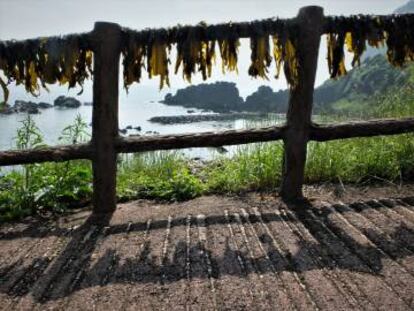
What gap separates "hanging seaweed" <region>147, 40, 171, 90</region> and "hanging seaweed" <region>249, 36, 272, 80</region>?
2.91 ft

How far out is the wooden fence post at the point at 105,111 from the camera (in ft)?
12.8

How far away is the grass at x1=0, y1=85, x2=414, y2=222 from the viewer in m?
4.45

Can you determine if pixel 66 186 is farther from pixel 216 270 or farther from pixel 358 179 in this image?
pixel 358 179

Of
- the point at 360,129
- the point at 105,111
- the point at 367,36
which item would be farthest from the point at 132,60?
the point at 360,129

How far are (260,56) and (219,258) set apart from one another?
2.15 meters

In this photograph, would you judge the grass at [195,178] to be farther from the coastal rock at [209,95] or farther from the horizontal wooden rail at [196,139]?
the coastal rock at [209,95]

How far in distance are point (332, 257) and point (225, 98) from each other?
128 m

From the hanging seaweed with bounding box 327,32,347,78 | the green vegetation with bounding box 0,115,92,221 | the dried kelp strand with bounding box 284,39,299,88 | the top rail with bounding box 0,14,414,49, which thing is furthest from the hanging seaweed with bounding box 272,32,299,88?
the green vegetation with bounding box 0,115,92,221

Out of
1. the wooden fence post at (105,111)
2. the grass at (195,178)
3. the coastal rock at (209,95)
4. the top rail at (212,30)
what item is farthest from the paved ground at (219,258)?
the coastal rock at (209,95)

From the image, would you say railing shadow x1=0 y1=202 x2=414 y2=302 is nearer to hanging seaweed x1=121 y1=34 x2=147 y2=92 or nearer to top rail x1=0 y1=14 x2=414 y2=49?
hanging seaweed x1=121 y1=34 x2=147 y2=92

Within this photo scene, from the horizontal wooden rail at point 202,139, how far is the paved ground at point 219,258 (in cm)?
68

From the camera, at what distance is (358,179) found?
486 cm

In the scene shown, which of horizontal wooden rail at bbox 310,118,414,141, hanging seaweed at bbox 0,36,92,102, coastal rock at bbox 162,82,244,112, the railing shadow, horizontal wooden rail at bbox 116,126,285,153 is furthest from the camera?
coastal rock at bbox 162,82,244,112

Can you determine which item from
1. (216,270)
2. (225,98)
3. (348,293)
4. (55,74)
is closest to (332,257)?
(348,293)
